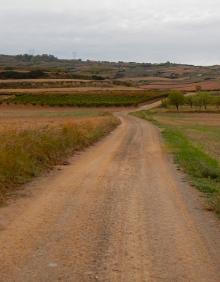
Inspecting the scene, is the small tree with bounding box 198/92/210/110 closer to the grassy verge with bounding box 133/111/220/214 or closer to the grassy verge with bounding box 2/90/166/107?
the grassy verge with bounding box 2/90/166/107

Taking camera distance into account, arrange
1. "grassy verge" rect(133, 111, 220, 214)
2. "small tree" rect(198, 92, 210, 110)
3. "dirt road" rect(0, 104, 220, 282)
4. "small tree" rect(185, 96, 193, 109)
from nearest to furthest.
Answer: "dirt road" rect(0, 104, 220, 282)
"grassy verge" rect(133, 111, 220, 214)
"small tree" rect(198, 92, 210, 110)
"small tree" rect(185, 96, 193, 109)

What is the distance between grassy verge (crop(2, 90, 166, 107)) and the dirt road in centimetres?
10923

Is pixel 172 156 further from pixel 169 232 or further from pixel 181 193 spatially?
pixel 169 232

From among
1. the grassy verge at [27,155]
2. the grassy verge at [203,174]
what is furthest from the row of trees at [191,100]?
the grassy verge at [27,155]

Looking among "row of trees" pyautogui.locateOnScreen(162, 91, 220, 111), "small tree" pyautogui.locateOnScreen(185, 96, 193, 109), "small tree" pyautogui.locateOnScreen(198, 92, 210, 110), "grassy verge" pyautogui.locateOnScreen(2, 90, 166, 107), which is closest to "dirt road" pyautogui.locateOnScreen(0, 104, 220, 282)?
"grassy verge" pyautogui.locateOnScreen(2, 90, 166, 107)

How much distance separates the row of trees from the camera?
126 m

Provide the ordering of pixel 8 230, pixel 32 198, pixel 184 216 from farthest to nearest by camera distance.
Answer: pixel 32 198
pixel 184 216
pixel 8 230

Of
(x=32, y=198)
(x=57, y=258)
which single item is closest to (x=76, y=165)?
(x=32, y=198)

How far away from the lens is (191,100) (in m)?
130

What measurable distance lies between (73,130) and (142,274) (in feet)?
72.9

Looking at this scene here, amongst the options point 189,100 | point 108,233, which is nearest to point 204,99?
point 189,100

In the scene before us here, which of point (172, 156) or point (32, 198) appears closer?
point (32, 198)

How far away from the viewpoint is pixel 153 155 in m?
24.6

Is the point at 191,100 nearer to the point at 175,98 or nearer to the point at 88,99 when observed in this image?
the point at 175,98
